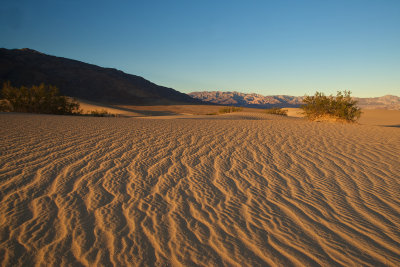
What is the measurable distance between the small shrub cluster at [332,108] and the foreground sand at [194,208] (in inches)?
364

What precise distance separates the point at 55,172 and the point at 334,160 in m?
5.26

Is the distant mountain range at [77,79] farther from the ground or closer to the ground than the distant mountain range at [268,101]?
farther from the ground

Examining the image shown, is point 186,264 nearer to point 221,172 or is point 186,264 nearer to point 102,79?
point 221,172

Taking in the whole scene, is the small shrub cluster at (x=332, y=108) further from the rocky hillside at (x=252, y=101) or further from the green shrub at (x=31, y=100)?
the rocky hillside at (x=252, y=101)

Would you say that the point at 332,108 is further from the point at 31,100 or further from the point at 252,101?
the point at 252,101

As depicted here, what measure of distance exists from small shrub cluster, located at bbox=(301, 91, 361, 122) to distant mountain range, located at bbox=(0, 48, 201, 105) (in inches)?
1583

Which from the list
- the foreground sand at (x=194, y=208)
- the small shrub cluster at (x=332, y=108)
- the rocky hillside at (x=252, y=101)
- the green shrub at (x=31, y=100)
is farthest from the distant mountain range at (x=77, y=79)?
the rocky hillside at (x=252, y=101)

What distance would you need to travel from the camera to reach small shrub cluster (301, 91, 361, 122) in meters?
13.1

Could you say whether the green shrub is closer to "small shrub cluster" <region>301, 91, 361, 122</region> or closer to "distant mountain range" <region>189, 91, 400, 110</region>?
"small shrub cluster" <region>301, 91, 361, 122</region>

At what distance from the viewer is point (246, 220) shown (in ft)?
8.05

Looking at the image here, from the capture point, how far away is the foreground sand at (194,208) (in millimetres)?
1942

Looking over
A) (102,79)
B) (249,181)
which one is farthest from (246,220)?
(102,79)

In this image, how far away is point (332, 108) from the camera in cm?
1387

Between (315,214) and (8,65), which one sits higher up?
(8,65)
